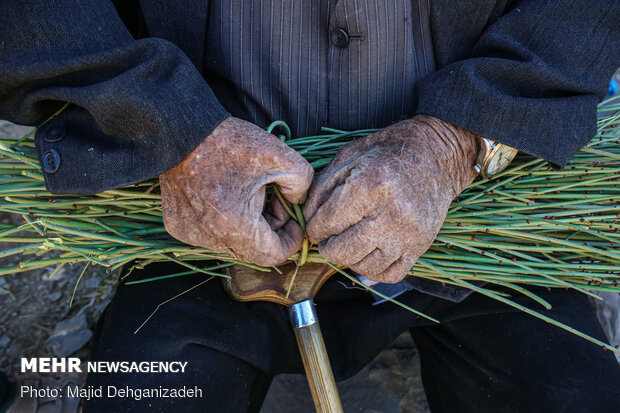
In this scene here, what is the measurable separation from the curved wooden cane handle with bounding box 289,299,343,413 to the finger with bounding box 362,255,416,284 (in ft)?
0.64

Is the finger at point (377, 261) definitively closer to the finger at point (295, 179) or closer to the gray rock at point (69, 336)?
the finger at point (295, 179)

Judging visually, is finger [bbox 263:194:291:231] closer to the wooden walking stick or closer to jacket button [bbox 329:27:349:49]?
the wooden walking stick

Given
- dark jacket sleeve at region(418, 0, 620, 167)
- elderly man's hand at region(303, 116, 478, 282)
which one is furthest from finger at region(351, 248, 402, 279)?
dark jacket sleeve at region(418, 0, 620, 167)

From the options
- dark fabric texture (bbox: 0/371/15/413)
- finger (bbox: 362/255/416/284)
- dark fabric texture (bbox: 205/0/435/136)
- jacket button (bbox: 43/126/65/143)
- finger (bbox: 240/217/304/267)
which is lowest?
dark fabric texture (bbox: 0/371/15/413)

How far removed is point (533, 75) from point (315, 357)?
74 cm

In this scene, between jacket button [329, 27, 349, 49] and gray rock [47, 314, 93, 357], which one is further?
gray rock [47, 314, 93, 357]

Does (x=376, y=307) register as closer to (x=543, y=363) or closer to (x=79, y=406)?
(x=543, y=363)

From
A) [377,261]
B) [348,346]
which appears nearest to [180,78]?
[377,261]

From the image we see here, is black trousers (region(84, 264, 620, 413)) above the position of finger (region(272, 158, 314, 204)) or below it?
below

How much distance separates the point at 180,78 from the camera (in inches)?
36.4

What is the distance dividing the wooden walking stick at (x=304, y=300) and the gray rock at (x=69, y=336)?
0.75 meters

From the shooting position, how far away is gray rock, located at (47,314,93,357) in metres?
1.62

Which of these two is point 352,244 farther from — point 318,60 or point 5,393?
point 5,393

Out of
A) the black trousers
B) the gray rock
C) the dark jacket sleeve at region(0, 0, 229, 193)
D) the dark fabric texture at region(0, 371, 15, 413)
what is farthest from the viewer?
the gray rock
